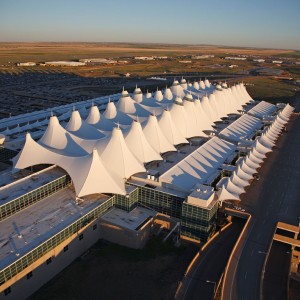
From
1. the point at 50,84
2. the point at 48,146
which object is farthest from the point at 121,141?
the point at 50,84

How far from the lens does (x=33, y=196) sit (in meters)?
37.3

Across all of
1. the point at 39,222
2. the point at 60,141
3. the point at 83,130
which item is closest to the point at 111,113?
the point at 83,130

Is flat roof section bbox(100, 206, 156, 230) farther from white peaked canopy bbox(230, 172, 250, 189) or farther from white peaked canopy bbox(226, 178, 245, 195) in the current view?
white peaked canopy bbox(230, 172, 250, 189)

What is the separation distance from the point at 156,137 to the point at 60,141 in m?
14.1

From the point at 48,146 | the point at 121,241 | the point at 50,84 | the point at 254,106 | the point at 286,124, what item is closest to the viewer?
the point at 121,241

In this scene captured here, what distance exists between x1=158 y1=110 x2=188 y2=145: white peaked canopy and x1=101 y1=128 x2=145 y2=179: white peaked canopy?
1107 cm

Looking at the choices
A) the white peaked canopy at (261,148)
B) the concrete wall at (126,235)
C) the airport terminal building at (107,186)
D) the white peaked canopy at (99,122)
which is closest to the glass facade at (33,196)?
the airport terminal building at (107,186)

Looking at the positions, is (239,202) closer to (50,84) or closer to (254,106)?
(254,106)

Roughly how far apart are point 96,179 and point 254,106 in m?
61.9

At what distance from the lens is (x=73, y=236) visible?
33906mm

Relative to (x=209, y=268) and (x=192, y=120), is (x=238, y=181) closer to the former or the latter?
(x=209, y=268)

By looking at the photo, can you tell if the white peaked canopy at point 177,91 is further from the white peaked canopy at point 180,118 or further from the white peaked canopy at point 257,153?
the white peaked canopy at point 257,153

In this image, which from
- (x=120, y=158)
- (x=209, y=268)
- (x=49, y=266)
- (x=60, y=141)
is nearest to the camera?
(x=49, y=266)

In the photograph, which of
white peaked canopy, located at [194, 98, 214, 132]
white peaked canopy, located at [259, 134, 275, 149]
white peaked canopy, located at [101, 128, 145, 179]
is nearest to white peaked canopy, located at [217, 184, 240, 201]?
white peaked canopy, located at [101, 128, 145, 179]
